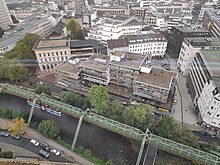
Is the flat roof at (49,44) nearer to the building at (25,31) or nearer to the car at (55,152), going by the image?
the building at (25,31)

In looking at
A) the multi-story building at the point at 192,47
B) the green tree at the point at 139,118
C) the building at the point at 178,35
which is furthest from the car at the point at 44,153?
the building at the point at 178,35

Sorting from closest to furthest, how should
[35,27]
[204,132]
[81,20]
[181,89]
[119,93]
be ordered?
[204,132], [119,93], [181,89], [35,27], [81,20]

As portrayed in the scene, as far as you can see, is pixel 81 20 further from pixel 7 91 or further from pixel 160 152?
pixel 160 152

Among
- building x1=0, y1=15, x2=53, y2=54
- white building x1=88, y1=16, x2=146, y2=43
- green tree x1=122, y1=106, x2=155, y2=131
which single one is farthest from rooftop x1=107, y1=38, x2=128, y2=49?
building x1=0, y1=15, x2=53, y2=54

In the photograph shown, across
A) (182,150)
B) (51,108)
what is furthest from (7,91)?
(182,150)

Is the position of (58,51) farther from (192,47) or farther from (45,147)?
(192,47)

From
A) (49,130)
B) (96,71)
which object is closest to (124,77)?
(96,71)
